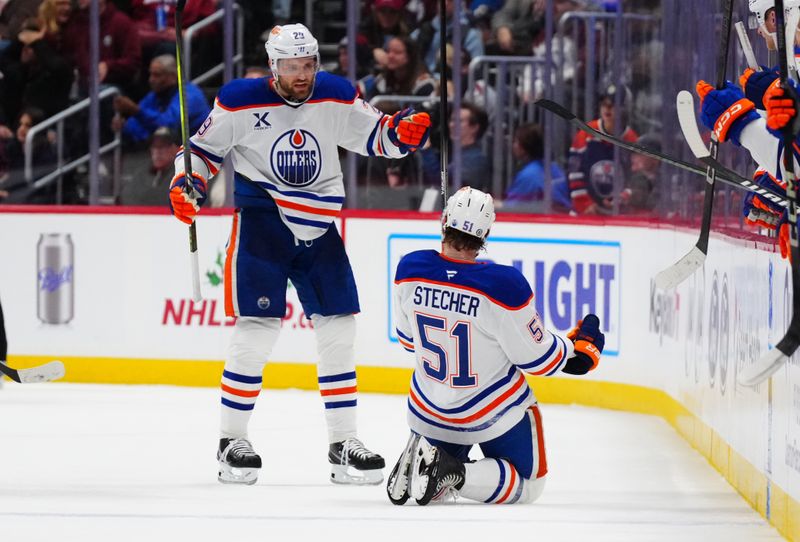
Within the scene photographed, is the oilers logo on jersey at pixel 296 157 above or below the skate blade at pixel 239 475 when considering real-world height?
above

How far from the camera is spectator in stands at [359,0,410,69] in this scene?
7.86 meters

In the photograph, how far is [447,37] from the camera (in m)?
7.62

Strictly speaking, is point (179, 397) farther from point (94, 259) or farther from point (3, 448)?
point (3, 448)

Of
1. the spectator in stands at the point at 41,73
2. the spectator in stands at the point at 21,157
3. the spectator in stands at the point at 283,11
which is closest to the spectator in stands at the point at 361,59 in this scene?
the spectator in stands at the point at 283,11

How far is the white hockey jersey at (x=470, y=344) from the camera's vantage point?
4.01 meters

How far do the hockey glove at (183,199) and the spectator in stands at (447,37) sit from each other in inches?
121

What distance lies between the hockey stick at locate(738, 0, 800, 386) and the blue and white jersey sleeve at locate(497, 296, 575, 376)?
81 cm

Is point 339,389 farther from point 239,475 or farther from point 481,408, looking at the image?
point 481,408

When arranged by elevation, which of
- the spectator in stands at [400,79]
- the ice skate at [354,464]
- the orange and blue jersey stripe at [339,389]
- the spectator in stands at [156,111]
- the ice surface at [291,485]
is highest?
the spectator in stands at [400,79]

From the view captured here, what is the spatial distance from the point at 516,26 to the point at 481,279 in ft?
12.9

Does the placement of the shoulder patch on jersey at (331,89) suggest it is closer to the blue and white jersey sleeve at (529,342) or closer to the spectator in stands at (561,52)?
the blue and white jersey sleeve at (529,342)

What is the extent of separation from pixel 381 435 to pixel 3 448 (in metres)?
1.43

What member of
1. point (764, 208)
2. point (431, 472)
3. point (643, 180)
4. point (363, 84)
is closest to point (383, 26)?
point (363, 84)

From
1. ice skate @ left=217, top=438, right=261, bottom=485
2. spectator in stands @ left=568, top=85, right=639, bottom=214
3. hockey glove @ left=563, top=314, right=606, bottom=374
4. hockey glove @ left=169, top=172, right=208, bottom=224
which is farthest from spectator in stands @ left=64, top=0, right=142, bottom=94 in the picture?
hockey glove @ left=563, top=314, right=606, bottom=374
